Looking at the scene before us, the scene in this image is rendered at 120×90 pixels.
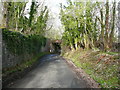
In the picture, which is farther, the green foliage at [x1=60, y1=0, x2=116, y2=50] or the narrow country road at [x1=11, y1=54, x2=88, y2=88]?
the green foliage at [x1=60, y1=0, x2=116, y2=50]

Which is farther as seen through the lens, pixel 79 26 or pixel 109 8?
pixel 79 26

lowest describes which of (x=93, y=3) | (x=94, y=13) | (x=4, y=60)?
(x=4, y=60)

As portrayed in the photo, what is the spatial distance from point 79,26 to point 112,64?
50.3ft

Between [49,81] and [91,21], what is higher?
[91,21]

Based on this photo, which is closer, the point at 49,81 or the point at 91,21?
the point at 49,81

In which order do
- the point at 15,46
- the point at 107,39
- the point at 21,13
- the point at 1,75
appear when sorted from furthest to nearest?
the point at 21,13
the point at 107,39
the point at 15,46
the point at 1,75

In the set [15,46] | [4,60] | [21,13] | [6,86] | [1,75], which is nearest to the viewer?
[6,86]

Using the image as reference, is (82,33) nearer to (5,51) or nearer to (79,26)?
(79,26)

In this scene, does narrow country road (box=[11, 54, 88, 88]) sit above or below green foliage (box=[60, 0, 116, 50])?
below

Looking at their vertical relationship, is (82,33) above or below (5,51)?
above

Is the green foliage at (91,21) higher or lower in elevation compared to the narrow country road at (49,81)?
higher

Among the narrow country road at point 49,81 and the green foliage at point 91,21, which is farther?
the green foliage at point 91,21

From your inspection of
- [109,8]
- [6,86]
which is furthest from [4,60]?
[109,8]

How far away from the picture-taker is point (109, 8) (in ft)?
60.8
